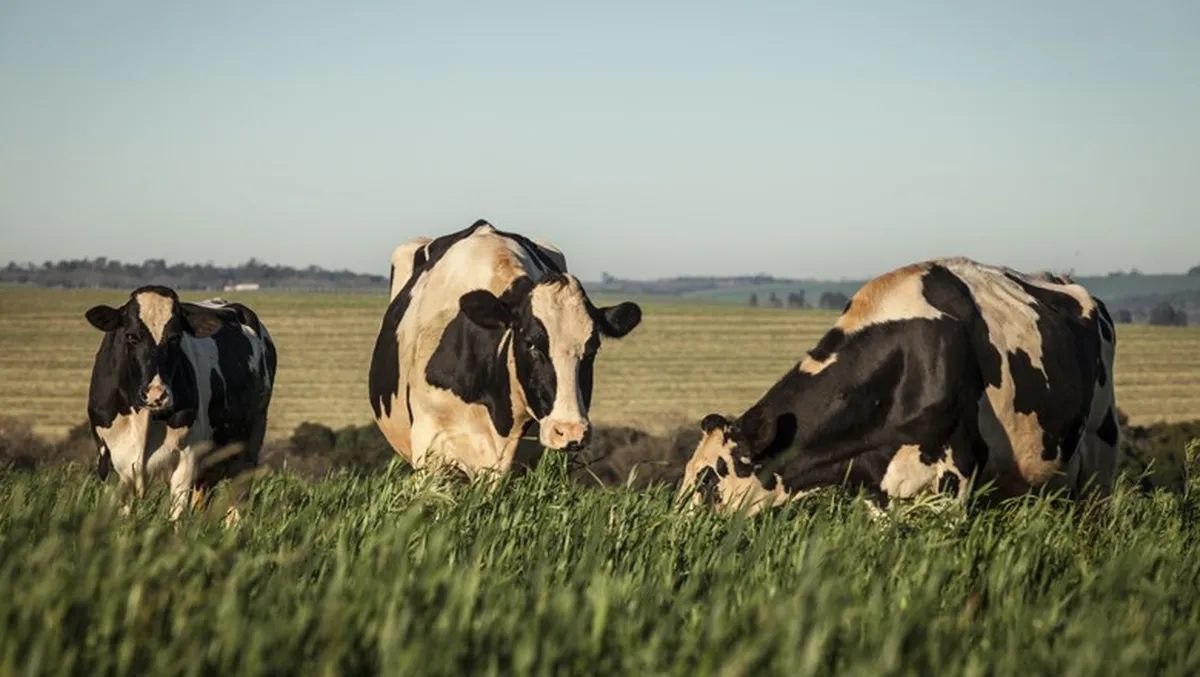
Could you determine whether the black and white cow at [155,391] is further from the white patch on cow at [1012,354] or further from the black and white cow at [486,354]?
the white patch on cow at [1012,354]

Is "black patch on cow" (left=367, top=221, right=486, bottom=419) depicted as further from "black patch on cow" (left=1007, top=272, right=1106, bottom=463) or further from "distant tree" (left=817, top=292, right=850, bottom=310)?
"distant tree" (left=817, top=292, right=850, bottom=310)

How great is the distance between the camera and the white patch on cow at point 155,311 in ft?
40.8

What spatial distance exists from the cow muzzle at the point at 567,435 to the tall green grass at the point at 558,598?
1615 mm

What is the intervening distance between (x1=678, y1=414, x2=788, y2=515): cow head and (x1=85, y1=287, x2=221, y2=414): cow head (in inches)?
167

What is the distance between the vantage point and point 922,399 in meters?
10.2

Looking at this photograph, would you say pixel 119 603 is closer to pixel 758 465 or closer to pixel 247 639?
pixel 247 639

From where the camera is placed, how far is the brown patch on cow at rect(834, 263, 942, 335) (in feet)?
34.5

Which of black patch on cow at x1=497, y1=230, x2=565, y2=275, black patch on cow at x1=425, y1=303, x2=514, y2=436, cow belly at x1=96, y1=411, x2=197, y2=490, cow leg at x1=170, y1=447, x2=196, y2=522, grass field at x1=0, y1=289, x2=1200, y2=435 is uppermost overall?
black patch on cow at x1=497, y1=230, x2=565, y2=275

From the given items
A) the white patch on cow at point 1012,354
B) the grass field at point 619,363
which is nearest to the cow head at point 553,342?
the white patch on cow at point 1012,354

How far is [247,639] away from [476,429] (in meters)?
6.05

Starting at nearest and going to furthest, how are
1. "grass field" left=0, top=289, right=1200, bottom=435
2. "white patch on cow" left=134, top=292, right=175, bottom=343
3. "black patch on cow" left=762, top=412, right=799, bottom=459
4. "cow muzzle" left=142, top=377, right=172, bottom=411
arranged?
"black patch on cow" left=762, top=412, right=799, bottom=459
"cow muzzle" left=142, top=377, right=172, bottom=411
"white patch on cow" left=134, top=292, right=175, bottom=343
"grass field" left=0, top=289, right=1200, bottom=435

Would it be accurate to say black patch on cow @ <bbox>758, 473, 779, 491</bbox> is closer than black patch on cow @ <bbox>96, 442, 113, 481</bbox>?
Yes

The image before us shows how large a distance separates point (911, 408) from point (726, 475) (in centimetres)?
122

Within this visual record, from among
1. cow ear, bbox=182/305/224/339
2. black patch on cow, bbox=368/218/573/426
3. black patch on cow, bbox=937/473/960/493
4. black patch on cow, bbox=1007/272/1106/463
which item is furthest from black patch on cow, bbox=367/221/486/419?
black patch on cow, bbox=1007/272/1106/463
